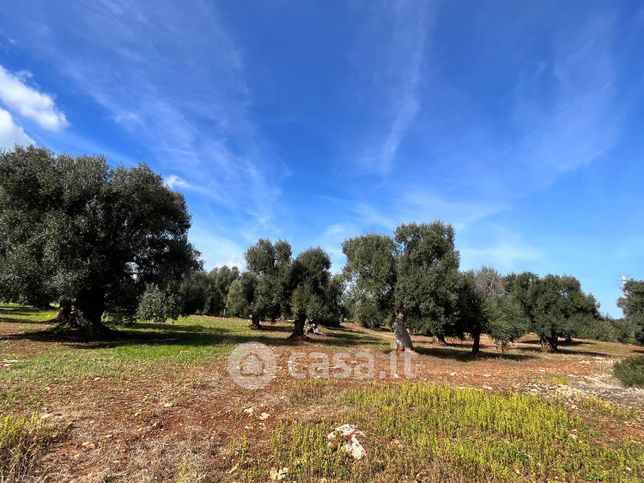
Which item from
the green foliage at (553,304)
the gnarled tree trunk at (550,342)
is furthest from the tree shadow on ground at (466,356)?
the gnarled tree trunk at (550,342)

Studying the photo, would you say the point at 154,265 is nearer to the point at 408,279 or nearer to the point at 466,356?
the point at 408,279

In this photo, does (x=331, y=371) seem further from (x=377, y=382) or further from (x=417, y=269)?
(x=417, y=269)

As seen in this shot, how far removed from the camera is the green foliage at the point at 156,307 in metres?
19.9

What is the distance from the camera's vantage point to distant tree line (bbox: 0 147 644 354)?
19.0 meters

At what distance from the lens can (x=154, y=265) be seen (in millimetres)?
24125

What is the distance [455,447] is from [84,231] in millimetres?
21003

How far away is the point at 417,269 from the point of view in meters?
24.6

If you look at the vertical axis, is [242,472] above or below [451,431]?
below

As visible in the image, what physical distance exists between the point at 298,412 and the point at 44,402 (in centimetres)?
657

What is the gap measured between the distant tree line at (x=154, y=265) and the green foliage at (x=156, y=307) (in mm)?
59

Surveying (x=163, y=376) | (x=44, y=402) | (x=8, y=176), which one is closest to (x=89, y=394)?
(x=44, y=402)

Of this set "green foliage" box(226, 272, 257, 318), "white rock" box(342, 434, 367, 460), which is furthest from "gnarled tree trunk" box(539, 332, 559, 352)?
"white rock" box(342, 434, 367, 460)

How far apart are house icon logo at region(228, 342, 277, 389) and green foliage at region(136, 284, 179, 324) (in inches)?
176

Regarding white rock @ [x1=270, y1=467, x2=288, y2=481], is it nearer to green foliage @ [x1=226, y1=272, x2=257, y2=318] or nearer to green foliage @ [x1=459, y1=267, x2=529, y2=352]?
green foliage @ [x1=459, y1=267, x2=529, y2=352]
